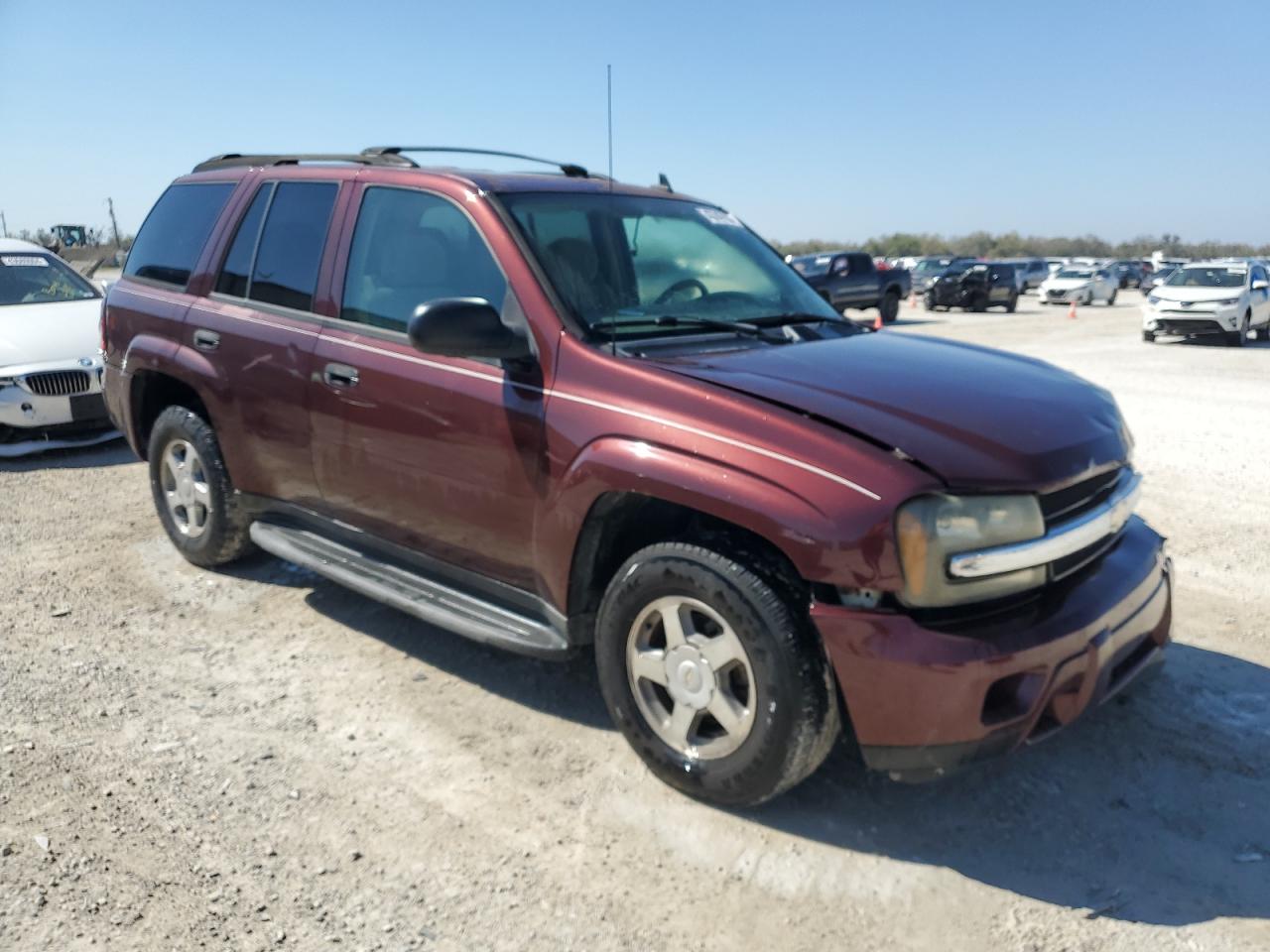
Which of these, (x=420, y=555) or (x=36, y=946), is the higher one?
(x=420, y=555)

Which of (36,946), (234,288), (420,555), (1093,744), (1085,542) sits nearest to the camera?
(36,946)

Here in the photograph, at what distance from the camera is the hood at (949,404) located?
282 centimetres

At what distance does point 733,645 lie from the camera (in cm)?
295

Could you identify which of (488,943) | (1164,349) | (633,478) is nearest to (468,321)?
(633,478)

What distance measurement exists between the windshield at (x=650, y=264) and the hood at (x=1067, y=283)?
34.2 m

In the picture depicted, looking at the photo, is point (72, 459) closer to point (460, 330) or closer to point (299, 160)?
point (299, 160)

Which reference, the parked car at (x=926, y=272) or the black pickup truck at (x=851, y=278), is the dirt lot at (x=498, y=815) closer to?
the black pickup truck at (x=851, y=278)

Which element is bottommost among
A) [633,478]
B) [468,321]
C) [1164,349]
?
[1164,349]

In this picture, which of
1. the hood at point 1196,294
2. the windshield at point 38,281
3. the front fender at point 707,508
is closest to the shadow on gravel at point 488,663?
the front fender at point 707,508

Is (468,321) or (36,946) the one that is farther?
(468,321)

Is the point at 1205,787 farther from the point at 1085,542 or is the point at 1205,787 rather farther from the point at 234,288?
the point at 234,288

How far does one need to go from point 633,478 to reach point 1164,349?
60.0ft

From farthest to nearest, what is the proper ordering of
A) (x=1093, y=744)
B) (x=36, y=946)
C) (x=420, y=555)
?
(x=420, y=555) → (x=1093, y=744) → (x=36, y=946)

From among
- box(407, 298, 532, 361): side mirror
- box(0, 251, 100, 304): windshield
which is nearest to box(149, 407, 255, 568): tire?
box(407, 298, 532, 361): side mirror
